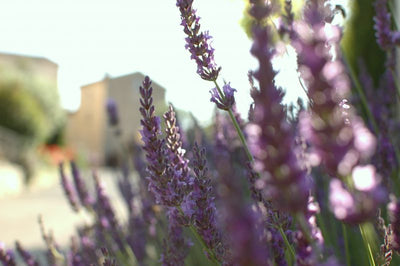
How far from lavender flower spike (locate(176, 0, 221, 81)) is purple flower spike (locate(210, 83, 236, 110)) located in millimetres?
56

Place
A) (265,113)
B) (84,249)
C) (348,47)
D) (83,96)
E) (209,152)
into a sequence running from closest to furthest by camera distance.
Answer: (265,113) < (84,249) < (209,152) < (348,47) < (83,96)

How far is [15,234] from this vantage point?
5707 millimetres

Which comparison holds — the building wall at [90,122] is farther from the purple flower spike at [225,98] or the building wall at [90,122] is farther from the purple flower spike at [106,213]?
the purple flower spike at [225,98]

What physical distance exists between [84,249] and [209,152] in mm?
1188

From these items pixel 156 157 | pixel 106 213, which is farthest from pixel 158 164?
pixel 106 213

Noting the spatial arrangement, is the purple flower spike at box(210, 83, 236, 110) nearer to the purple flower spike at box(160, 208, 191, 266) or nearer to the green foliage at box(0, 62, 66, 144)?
the purple flower spike at box(160, 208, 191, 266)

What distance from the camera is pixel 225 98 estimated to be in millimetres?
1252

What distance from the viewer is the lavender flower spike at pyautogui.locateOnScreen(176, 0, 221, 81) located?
1228 millimetres

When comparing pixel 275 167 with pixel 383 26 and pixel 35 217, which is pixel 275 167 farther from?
pixel 35 217

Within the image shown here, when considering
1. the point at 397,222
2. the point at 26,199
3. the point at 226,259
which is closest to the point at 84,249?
the point at 226,259

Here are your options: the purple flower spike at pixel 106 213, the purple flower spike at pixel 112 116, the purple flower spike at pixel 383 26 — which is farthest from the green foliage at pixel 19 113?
the purple flower spike at pixel 383 26

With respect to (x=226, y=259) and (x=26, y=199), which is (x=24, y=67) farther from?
(x=226, y=259)

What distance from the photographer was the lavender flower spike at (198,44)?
1.23 m

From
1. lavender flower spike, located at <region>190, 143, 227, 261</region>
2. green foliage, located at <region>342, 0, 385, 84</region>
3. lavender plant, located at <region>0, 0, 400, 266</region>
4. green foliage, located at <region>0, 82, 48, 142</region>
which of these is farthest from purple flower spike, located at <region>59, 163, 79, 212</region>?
green foliage, located at <region>0, 82, 48, 142</region>
